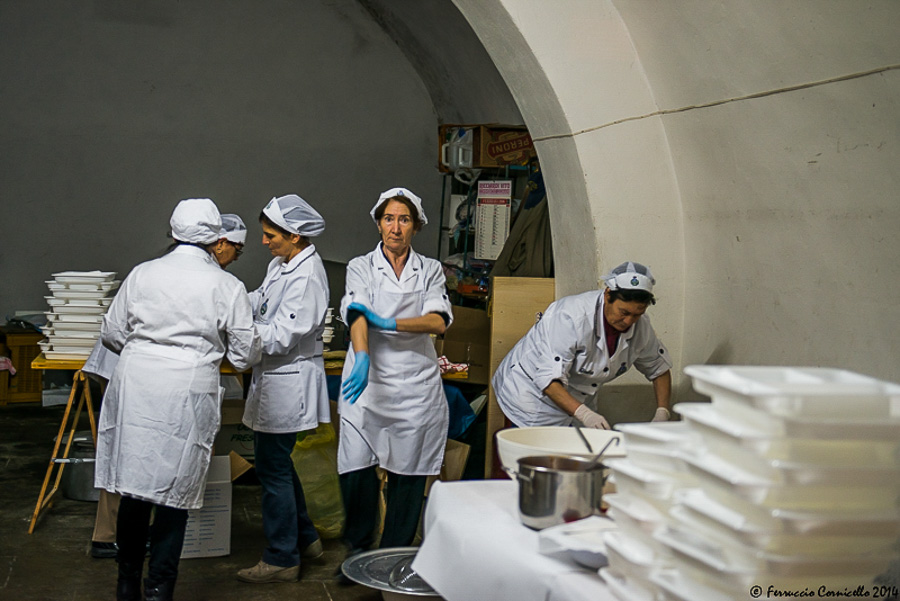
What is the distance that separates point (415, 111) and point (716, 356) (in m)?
5.51

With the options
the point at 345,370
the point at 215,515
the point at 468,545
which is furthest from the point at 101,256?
the point at 468,545

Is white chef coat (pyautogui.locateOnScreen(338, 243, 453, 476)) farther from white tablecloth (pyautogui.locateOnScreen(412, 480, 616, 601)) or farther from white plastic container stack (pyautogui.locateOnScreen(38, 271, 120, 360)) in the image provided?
white plastic container stack (pyautogui.locateOnScreen(38, 271, 120, 360))

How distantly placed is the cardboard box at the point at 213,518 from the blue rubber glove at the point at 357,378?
36.2 inches

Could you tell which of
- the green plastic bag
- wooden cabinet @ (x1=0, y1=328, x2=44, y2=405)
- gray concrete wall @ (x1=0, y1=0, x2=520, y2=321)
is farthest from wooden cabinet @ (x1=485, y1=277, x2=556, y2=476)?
wooden cabinet @ (x1=0, y1=328, x2=44, y2=405)

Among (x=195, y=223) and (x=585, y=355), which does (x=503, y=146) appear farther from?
(x=195, y=223)

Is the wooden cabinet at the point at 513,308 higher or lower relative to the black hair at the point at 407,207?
lower

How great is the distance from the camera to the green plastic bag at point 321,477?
4.41 m

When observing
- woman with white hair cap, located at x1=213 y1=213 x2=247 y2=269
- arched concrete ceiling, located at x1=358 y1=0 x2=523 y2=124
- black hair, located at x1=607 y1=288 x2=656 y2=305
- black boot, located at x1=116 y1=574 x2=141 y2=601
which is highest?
arched concrete ceiling, located at x1=358 y1=0 x2=523 y2=124

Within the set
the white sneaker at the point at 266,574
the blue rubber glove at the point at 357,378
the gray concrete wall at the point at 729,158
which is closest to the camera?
the gray concrete wall at the point at 729,158

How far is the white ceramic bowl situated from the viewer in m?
2.24

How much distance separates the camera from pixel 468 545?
6.74 feet

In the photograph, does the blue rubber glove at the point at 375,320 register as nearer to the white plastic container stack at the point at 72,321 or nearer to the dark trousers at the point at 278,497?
the dark trousers at the point at 278,497

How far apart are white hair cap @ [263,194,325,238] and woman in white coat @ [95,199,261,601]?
1.58 ft

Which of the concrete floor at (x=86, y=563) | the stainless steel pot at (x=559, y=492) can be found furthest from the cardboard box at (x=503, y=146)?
the stainless steel pot at (x=559, y=492)
